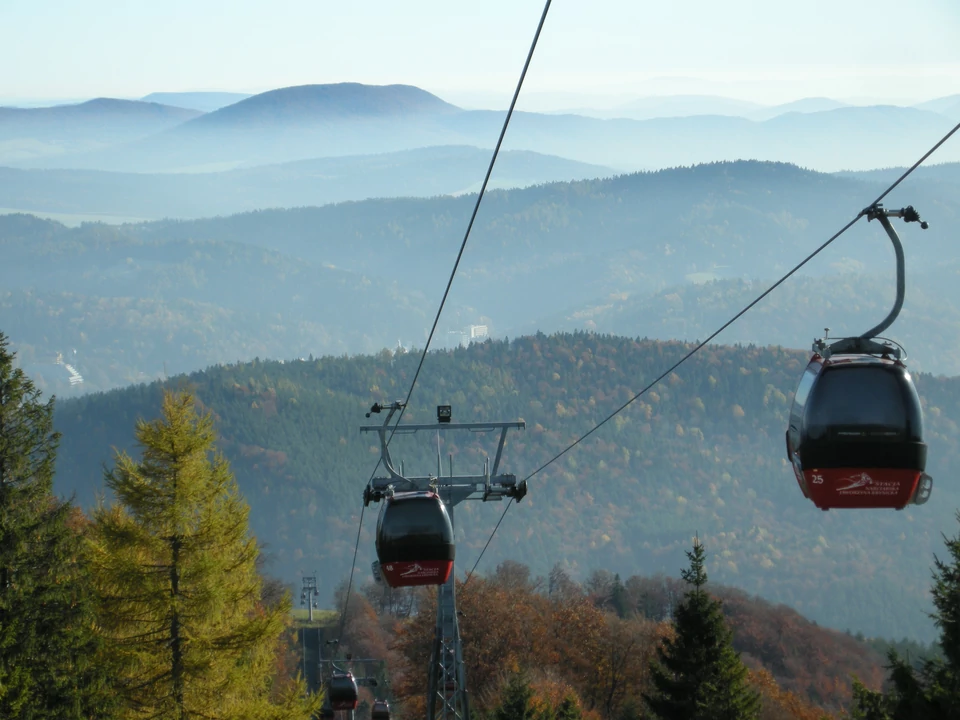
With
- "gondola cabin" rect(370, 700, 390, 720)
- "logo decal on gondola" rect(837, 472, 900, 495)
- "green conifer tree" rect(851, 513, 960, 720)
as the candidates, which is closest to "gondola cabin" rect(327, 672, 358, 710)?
"gondola cabin" rect(370, 700, 390, 720)

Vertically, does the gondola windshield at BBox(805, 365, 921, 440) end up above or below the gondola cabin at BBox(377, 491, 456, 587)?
above

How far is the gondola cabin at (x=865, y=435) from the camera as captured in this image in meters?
13.4

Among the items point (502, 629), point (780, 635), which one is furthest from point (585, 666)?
point (780, 635)

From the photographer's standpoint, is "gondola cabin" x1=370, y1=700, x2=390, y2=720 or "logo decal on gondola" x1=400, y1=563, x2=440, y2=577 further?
"gondola cabin" x1=370, y1=700, x2=390, y2=720

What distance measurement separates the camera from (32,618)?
21.4 metres

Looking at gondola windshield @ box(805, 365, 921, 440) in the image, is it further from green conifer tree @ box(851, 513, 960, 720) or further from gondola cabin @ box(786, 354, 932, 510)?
green conifer tree @ box(851, 513, 960, 720)

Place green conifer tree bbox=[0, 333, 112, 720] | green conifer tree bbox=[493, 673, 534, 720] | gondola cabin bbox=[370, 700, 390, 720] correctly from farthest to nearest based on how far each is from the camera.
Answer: green conifer tree bbox=[493, 673, 534, 720] → gondola cabin bbox=[370, 700, 390, 720] → green conifer tree bbox=[0, 333, 112, 720]

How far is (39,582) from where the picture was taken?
2159cm

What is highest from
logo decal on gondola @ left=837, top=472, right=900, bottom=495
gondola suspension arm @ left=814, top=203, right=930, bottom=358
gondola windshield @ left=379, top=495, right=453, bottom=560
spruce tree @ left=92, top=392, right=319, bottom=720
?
gondola suspension arm @ left=814, top=203, right=930, bottom=358

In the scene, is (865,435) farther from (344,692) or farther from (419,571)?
(344,692)

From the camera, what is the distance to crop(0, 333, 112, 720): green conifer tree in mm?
21125

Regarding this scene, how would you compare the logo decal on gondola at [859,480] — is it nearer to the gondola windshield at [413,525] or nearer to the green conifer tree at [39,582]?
the gondola windshield at [413,525]

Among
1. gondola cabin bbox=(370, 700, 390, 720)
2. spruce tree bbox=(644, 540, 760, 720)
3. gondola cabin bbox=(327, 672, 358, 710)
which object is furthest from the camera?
spruce tree bbox=(644, 540, 760, 720)

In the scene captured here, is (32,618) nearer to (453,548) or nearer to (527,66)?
(453,548)
